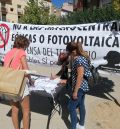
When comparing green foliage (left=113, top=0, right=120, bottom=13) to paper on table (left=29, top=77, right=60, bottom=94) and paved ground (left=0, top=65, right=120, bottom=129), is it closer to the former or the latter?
paper on table (left=29, top=77, right=60, bottom=94)

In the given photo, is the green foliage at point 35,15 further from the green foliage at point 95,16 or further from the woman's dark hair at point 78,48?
the woman's dark hair at point 78,48

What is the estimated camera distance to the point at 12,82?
16.5 ft

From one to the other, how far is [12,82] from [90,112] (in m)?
2.46

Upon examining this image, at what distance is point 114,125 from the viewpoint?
6.18 meters

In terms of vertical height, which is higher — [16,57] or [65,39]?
[65,39]

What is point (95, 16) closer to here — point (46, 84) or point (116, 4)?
point (116, 4)

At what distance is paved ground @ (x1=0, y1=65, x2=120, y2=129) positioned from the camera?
616cm

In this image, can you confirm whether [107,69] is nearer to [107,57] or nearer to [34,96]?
[107,57]

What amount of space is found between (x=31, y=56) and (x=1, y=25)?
1440 millimetres

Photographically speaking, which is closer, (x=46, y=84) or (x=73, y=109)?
(x=73, y=109)

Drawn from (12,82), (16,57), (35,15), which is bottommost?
(12,82)

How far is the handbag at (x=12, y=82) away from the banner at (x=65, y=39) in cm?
262

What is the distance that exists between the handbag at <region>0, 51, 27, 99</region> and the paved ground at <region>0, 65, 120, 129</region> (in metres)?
1.19

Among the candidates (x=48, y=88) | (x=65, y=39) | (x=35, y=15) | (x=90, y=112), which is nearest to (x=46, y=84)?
(x=48, y=88)
